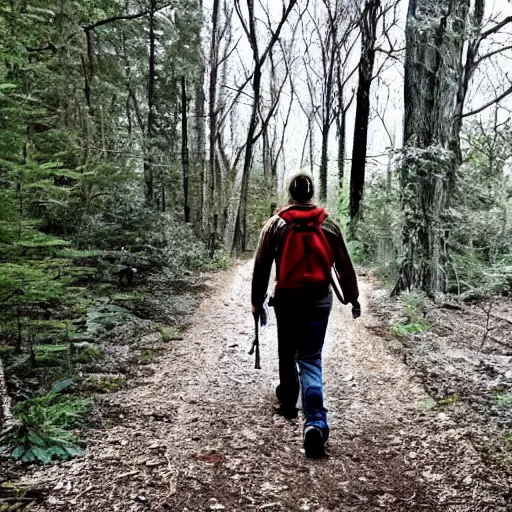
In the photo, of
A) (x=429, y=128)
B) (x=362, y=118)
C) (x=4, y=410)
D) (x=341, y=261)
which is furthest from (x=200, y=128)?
(x=4, y=410)

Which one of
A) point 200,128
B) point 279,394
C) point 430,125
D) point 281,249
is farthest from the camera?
point 200,128

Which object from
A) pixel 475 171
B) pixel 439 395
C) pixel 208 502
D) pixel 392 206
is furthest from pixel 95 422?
pixel 475 171

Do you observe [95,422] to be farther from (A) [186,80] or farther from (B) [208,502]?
(A) [186,80]

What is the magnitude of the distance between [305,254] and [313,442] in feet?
4.43

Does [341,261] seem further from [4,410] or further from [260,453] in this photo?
[4,410]

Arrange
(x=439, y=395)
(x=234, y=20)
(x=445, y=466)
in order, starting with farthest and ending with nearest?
1. (x=234, y=20)
2. (x=439, y=395)
3. (x=445, y=466)

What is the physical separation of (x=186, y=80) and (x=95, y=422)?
50.2ft

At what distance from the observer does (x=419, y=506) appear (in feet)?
8.68

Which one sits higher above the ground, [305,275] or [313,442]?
[305,275]

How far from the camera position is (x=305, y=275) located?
3438 mm

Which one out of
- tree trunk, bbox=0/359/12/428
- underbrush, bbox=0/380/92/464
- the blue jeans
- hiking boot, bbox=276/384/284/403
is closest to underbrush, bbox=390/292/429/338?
hiking boot, bbox=276/384/284/403

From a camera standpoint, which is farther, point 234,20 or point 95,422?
point 234,20

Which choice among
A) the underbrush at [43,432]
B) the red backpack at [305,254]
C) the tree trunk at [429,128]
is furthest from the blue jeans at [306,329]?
the tree trunk at [429,128]

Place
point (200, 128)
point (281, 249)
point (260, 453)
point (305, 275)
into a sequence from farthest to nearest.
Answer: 1. point (200, 128)
2. point (281, 249)
3. point (305, 275)
4. point (260, 453)
